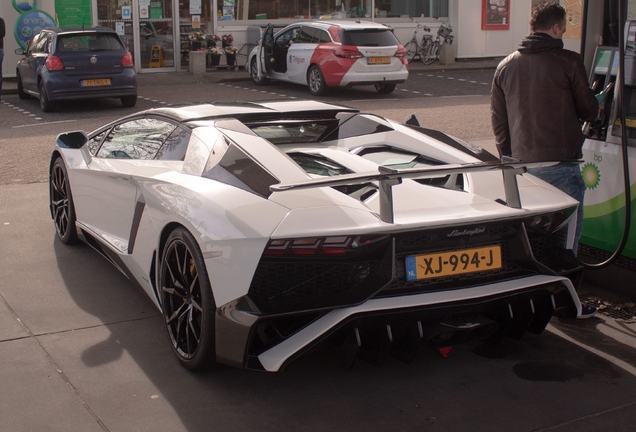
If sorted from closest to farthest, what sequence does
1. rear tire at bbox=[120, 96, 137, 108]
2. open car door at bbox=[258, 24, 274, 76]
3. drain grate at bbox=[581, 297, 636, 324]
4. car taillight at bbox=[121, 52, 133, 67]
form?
drain grate at bbox=[581, 297, 636, 324], car taillight at bbox=[121, 52, 133, 67], rear tire at bbox=[120, 96, 137, 108], open car door at bbox=[258, 24, 274, 76]

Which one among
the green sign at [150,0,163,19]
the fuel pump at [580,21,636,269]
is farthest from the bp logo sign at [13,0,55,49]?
the fuel pump at [580,21,636,269]

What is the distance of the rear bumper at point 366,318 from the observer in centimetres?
351

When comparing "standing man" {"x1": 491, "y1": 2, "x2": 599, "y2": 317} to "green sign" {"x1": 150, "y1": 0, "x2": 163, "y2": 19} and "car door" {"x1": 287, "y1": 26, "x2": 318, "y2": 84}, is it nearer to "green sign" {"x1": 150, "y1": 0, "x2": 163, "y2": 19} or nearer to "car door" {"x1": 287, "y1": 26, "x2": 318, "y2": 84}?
"car door" {"x1": 287, "y1": 26, "x2": 318, "y2": 84}

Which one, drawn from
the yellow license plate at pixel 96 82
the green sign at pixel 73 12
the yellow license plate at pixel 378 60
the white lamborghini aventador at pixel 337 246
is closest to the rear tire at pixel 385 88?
the yellow license plate at pixel 378 60

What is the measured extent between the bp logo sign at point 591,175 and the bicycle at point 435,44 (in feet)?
62.9

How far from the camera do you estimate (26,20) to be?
19.2 metres

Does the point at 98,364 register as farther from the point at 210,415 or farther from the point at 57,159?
the point at 57,159

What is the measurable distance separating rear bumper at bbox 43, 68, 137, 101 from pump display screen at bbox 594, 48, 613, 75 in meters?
10.7

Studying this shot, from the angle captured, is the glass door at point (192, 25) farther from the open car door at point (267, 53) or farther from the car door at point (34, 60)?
the car door at point (34, 60)

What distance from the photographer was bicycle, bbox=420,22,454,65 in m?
24.3

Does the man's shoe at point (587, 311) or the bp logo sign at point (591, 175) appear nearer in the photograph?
the man's shoe at point (587, 311)

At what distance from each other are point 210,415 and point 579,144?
2810 mm

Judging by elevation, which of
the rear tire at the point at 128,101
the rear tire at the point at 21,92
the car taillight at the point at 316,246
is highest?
the rear tire at the point at 21,92

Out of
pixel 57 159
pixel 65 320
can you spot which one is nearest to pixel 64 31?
pixel 57 159
